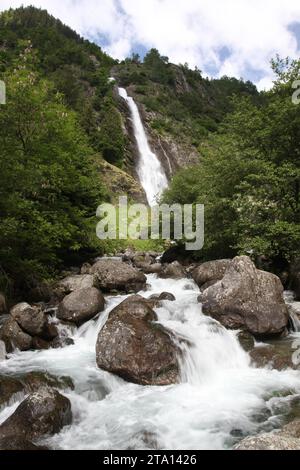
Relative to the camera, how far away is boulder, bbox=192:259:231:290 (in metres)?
16.7

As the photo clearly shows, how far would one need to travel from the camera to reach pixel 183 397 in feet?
29.8

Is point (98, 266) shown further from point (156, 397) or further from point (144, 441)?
point (144, 441)

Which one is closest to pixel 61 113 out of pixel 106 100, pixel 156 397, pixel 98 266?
pixel 98 266

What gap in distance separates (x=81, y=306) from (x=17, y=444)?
6.36 metres

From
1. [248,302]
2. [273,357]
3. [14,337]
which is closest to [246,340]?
[273,357]

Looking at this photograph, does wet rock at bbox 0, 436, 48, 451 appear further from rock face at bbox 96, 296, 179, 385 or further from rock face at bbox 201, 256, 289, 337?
rock face at bbox 201, 256, 289, 337

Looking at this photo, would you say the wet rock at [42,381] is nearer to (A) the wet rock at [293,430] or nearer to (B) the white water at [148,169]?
(A) the wet rock at [293,430]

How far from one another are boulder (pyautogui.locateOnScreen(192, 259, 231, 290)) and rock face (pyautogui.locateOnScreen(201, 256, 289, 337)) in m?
3.54

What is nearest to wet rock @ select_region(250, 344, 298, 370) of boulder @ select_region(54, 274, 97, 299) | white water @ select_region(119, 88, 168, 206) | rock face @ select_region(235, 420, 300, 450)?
rock face @ select_region(235, 420, 300, 450)

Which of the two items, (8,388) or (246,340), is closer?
(8,388)

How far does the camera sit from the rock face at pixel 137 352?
9547 millimetres

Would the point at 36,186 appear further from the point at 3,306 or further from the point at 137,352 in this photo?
the point at 137,352

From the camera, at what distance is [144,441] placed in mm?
7414
